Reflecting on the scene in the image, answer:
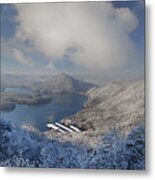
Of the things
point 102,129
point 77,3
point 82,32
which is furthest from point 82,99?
point 77,3

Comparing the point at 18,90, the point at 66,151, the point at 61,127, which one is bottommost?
the point at 66,151

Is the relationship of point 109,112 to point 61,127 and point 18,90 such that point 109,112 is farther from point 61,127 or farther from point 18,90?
point 18,90

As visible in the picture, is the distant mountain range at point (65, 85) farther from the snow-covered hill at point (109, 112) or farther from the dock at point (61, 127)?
the dock at point (61, 127)

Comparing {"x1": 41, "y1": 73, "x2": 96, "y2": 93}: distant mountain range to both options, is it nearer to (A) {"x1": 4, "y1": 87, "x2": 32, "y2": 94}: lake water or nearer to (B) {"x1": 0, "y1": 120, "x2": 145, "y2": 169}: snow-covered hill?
(A) {"x1": 4, "y1": 87, "x2": 32, "y2": 94}: lake water

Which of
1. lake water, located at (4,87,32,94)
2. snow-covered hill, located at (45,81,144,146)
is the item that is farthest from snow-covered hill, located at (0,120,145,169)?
lake water, located at (4,87,32,94)

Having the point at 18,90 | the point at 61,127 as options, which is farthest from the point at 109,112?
the point at 18,90

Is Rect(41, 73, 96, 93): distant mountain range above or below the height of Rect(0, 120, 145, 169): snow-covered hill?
above

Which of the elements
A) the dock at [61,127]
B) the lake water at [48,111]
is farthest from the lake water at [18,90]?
the dock at [61,127]

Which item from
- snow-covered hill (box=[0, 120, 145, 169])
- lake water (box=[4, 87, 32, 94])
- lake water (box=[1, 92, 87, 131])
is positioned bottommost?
snow-covered hill (box=[0, 120, 145, 169])
